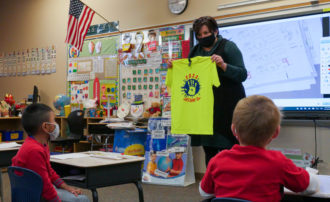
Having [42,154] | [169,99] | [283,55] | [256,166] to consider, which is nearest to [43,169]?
[42,154]

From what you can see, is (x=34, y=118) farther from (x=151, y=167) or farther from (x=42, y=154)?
(x=151, y=167)

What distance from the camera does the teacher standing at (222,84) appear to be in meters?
2.28

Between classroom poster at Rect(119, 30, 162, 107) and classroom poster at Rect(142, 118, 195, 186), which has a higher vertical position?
classroom poster at Rect(119, 30, 162, 107)

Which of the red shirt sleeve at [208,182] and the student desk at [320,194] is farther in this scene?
the red shirt sleeve at [208,182]

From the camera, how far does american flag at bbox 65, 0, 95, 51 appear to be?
499 cm

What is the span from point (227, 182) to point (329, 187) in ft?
1.21

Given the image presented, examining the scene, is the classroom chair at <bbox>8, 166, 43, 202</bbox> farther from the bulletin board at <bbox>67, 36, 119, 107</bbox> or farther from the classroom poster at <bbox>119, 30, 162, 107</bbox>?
the bulletin board at <bbox>67, 36, 119, 107</bbox>

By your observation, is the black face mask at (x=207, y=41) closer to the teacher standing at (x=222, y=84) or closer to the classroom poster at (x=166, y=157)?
the teacher standing at (x=222, y=84)

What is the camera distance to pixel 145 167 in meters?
4.41

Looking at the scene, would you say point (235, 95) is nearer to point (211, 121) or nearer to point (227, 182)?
point (211, 121)

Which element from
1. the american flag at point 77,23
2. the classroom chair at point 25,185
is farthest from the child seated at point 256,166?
the american flag at point 77,23

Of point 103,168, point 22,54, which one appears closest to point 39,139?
point 103,168

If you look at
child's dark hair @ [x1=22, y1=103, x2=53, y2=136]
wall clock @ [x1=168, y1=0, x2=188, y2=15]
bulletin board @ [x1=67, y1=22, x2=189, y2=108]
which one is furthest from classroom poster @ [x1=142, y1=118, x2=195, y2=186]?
child's dark hair @ [x1=22, y1=103, x2=53, y2=136]

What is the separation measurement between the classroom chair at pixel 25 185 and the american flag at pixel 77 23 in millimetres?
3585
